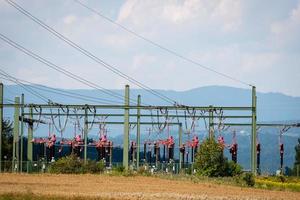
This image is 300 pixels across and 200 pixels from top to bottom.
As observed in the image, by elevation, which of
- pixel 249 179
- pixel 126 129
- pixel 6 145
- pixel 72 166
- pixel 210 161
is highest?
pixel 126 129

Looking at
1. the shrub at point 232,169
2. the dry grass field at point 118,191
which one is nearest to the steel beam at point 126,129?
the dry grass field at point 118,191

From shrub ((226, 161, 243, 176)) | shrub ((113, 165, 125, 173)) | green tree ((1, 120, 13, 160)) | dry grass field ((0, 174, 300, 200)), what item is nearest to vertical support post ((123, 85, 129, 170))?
shrub ((113, 165, 125, 173))

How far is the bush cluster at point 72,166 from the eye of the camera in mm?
68750

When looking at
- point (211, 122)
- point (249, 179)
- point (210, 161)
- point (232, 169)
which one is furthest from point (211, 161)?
point (249, 179)

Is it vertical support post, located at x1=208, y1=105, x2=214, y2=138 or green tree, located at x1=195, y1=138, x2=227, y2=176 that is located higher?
vertical support post, located at x1=208, y1=105, x2=214, y2=138

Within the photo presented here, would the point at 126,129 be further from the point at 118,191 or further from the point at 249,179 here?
the point at 118,191

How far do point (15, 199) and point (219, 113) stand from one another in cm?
3747

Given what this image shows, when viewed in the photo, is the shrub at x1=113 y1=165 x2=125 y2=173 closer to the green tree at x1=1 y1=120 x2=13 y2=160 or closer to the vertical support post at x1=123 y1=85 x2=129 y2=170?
the vertical support post at x1=123 y1=85 x2=129 y2=170

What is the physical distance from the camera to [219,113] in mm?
65625

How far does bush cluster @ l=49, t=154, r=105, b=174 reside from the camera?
226 ft

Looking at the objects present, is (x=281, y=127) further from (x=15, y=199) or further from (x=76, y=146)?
(x=15, y=199)

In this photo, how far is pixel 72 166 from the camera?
226 ft

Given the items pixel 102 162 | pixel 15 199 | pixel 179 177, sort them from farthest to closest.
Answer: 1. pixel 102 162
2. pixel 179 177
3. pixel 15 199

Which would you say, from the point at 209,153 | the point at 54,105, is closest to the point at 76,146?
the point at 54,105
